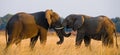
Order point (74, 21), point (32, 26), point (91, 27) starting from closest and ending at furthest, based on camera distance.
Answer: point (32, 26), point (91, 27), point (74, 21)

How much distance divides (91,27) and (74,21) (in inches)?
51.7

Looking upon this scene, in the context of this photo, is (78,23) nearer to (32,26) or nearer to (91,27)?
(91,27)

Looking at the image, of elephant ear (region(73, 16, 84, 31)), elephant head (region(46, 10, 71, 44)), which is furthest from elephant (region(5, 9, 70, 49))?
elephant ear (region(73, 16, 84, 31))

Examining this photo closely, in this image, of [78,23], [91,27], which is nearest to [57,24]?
[78,23]

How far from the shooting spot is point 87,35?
17.8m

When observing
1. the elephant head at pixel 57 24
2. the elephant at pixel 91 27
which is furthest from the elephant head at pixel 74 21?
the elephant head at pixel 57 24

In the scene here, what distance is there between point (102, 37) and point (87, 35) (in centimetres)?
106

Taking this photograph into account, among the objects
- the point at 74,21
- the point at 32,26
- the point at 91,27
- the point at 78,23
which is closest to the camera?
the point at 32,26

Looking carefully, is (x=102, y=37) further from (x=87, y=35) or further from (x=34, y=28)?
(x=34, y=28)

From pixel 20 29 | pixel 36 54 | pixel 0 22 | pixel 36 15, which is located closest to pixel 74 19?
pixel 36 15

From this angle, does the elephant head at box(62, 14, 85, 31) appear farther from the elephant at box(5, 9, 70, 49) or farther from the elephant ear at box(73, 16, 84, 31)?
the elephant at box(5, 9, 70, 49)

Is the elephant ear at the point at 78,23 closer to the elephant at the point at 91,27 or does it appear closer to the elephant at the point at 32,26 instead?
the elephant at the point at 91,27

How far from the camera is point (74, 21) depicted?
18.7 meters

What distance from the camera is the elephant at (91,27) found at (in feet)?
55.9
